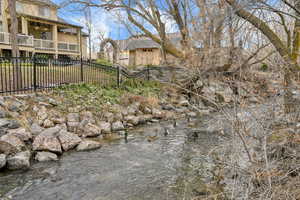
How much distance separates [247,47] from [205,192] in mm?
3289

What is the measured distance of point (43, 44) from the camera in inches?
799

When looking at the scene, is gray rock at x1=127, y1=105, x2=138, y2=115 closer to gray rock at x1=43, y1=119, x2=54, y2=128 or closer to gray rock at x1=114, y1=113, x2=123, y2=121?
gray rock at x1=114, y1=113, x2=123, y2=121

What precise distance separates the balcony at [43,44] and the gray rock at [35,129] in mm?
15985

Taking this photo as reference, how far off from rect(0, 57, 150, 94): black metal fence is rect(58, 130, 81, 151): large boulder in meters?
3.09

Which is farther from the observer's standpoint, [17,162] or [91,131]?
[91,131]

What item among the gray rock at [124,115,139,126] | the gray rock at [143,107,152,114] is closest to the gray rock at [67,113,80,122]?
the gray rock at [124,115,139,126]

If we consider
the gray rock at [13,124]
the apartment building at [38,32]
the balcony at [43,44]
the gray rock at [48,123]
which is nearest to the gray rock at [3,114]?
the gray rock at [13,124]

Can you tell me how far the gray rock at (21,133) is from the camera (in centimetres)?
565

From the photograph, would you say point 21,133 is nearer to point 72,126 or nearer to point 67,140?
point 67,140

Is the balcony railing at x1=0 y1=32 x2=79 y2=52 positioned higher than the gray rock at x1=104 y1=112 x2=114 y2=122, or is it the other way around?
the balcony railing at x1=0 y1=32 x2=79 y2=52

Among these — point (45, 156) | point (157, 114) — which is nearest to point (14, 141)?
point (45, 156)

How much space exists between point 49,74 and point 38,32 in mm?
15450

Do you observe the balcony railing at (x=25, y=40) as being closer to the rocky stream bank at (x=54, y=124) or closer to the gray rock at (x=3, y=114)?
the rocky stream bank at (x=54, y=124)

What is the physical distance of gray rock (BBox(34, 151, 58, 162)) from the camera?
16.9 ft
